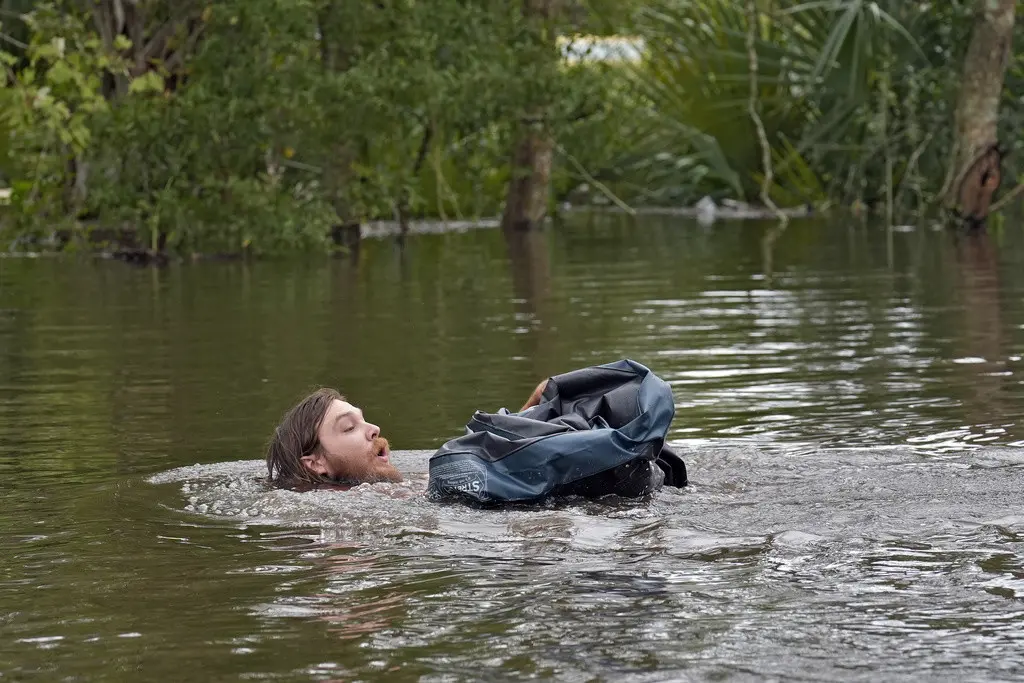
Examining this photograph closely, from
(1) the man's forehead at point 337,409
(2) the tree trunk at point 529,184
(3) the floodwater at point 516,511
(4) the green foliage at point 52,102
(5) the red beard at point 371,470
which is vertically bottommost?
(3) the floodwater at point 516,511

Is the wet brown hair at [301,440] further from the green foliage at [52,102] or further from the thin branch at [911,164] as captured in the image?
the thin branch at [911,164]

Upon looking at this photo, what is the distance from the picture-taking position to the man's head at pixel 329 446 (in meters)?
7.79

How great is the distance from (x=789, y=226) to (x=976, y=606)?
74.3 ft

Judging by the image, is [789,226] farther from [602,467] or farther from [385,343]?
Result: [602,467]

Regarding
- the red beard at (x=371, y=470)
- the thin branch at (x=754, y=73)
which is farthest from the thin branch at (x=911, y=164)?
the red beard at (x=371, y=470)

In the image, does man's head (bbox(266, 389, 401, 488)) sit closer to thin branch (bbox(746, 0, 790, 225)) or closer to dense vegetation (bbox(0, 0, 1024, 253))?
dense vegetation (bbox(0, 0, 1024, 253))

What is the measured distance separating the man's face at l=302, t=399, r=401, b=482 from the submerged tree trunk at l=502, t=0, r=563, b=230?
1812 cm

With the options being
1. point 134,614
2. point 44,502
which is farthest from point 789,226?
point 134,614

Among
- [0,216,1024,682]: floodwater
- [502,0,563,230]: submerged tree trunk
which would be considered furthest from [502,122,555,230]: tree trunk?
[0,216,1024,682]: floodwater

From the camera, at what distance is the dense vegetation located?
22438 millimetres

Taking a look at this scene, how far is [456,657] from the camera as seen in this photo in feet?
17.2

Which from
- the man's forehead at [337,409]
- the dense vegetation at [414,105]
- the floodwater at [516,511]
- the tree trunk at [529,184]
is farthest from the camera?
the tree trunk at [529,184]

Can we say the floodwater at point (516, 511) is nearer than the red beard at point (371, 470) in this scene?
Yes

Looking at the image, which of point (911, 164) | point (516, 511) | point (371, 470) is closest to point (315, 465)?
point (371, 470)
